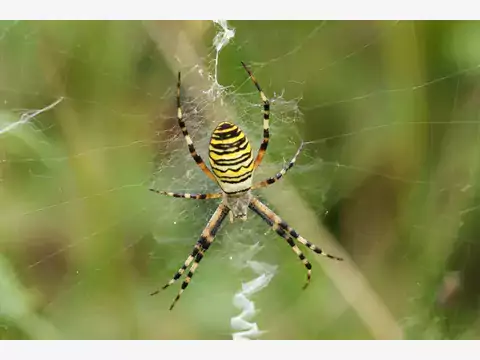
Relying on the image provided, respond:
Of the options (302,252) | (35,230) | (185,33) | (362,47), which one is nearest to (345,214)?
(302,252)

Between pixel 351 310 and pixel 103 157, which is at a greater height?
pixel 103 157

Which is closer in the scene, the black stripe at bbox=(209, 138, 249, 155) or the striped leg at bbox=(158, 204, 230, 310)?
the black stripe at bbox=(209, 138, 249, 155)

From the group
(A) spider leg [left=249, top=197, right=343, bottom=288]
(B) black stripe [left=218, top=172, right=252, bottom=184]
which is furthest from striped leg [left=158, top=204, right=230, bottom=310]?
(B) black stripe [left=218, top=172, right=252, bottom=184]

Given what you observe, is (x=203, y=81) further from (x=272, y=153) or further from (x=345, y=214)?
(x=345, y=214)

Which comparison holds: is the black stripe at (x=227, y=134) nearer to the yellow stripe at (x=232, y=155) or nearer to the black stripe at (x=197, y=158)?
the yellow stripe at (x=232, y=155)

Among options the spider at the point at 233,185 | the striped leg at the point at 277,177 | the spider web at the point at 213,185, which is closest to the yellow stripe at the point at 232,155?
the spider at the point at 233,185

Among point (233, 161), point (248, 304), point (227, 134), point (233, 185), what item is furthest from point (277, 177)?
point (248, 304)

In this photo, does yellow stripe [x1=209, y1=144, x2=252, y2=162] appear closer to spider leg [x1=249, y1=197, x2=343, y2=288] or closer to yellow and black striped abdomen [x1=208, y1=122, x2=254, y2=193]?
yellow and black striped abdomen [x1=208, y1=122, x2=254, y2=193]
